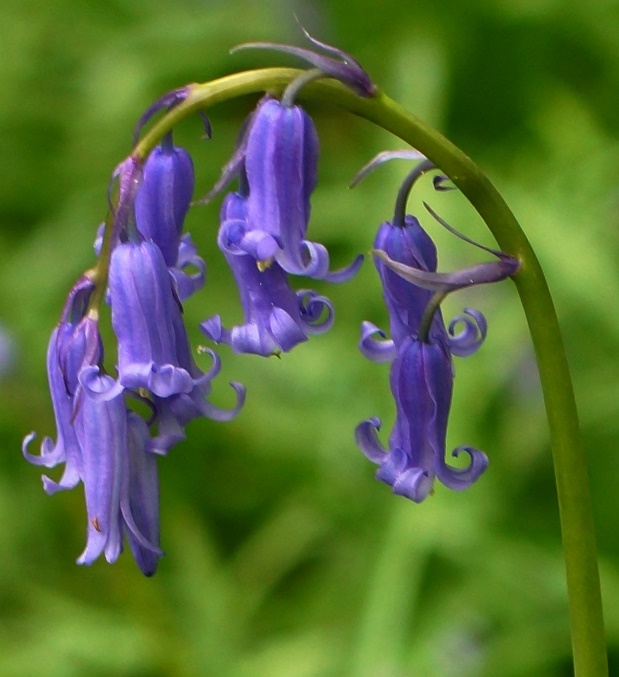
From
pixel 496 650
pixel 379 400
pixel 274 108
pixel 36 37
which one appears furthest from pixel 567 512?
pixel 36 37

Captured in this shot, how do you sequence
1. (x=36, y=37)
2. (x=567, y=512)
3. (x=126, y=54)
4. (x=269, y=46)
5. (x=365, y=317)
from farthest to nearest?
1. (x=36, y=37)
2. (x=126, y=54)
3. (x=365, y=317)
4. (x=567, y=512)
5. (x=269, y=46)

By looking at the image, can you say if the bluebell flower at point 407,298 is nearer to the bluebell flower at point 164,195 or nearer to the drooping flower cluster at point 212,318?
the drooping flower cluster at point 212,318

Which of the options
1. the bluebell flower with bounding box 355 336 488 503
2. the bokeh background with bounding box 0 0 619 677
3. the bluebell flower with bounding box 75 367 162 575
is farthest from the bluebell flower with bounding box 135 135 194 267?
the bokeh background with bounding box 0 0 619 677

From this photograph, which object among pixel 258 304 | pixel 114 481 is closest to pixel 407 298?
pixel 258 304

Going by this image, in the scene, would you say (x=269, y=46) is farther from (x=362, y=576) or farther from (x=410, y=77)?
(x=410, y=77)

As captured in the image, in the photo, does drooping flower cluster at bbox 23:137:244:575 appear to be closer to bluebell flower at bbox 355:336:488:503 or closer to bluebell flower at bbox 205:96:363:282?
bluebell flower at bbox 205:96:363:282
